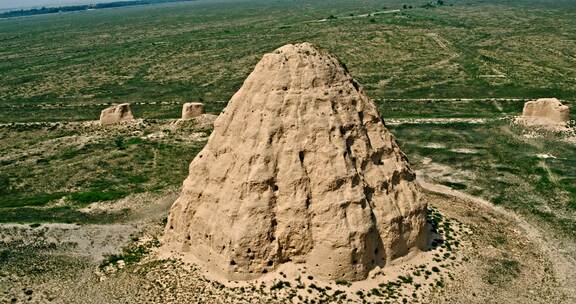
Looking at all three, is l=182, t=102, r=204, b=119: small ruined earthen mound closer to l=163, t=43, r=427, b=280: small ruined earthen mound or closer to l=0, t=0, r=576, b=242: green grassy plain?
l=0, t=0, r=576, b=242: green grassy plain

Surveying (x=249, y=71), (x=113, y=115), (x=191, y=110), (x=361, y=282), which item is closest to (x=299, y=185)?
(x=361, y=282)

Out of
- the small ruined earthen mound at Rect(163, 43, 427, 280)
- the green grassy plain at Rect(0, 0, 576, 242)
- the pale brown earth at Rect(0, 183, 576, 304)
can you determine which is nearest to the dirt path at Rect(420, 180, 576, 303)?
the pale brown earth at Rect(0, 183, 576, 304)

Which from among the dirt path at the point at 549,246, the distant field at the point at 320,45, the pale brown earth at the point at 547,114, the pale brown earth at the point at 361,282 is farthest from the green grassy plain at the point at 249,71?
the pale brown earth at the point at 361,282

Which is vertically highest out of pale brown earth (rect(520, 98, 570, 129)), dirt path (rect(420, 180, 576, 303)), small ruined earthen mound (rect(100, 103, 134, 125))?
small ruined earthen mound (rect(100, 103, 134, 125))

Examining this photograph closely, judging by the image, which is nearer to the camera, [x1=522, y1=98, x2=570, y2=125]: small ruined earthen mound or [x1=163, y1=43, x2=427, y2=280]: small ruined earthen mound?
[x1=163, y1=43, x2=427, y2=280]: small ruined earthen mound

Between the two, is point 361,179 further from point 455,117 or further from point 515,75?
point 515,75

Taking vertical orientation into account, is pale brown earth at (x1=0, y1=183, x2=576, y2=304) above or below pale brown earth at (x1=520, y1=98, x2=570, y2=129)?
below

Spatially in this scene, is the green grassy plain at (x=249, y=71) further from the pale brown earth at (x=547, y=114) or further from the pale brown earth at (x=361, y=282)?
the pale brown earth at (x=361, y=282)
